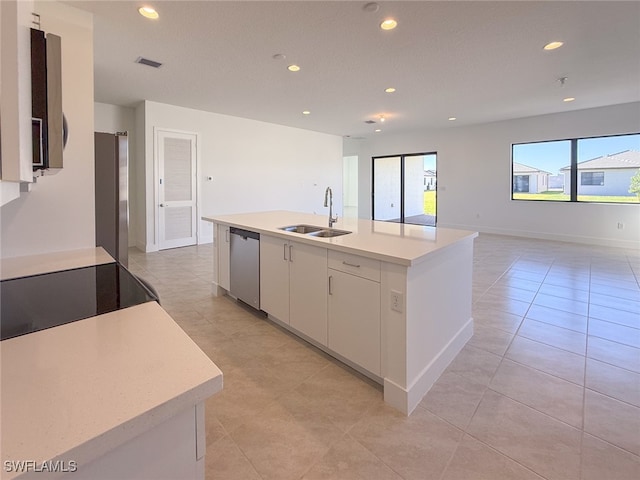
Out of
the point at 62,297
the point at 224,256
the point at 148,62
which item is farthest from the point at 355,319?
the point at 148,62

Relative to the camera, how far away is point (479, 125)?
832 cm

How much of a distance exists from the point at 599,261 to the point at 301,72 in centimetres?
547

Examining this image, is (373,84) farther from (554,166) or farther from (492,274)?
(554,166)

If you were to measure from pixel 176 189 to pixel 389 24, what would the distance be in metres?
4.83

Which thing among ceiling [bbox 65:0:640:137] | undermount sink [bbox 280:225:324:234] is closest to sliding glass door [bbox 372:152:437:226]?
ceiling [bbox 65:0:640:137]

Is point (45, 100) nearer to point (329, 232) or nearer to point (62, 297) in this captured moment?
point (62, 297)

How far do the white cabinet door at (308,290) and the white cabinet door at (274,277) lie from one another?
78mm

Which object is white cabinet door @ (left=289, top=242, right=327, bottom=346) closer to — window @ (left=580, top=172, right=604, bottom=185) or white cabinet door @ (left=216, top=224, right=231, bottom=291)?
white cabinet door @ (left=216, top=224, right=231, bottom=291)

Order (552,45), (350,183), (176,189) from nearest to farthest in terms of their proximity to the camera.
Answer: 1. (552,45)
2. (176,189)
3. (350,183)

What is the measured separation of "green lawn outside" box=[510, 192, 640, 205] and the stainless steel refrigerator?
26.4 feet

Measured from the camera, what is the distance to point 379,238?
7.66 feet

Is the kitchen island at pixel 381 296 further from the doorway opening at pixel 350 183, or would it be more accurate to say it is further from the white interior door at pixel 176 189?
the doorway opening at pixel 350 183

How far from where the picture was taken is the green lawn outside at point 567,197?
6515mm

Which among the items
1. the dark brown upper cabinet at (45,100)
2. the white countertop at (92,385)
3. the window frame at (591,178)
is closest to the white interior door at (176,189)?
the dark brown upper cabinet at (45,100)
